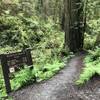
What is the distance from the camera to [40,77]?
27.8 ft

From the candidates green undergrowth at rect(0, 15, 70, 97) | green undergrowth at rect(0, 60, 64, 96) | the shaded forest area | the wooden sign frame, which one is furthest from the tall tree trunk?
the wooden sign frame

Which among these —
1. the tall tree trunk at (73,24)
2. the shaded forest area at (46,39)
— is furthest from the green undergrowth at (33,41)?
the tall tree trunk at (73,24)

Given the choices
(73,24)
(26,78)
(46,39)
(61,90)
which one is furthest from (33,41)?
(61,90)

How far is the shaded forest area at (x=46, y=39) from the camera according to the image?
8.61 m

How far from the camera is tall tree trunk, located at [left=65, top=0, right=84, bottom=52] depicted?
13.6 meters

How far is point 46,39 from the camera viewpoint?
17.4 m

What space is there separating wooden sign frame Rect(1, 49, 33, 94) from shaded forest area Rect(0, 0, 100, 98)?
0.93 feet

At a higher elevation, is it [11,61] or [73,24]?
[73,24]

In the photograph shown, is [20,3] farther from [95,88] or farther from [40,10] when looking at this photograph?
[95,88]

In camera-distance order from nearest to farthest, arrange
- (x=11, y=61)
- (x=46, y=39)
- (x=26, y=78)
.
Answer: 1. (x=11, y=61)
2. (x=26, y=78)
3. (x=46, y=39)

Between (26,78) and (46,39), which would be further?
(46,39)

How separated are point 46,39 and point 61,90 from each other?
1052 centimetres

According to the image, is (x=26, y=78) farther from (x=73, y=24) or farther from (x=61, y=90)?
(x=73, y=24)

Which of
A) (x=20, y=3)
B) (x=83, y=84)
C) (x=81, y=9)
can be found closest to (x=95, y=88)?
(x=83, y=84)
